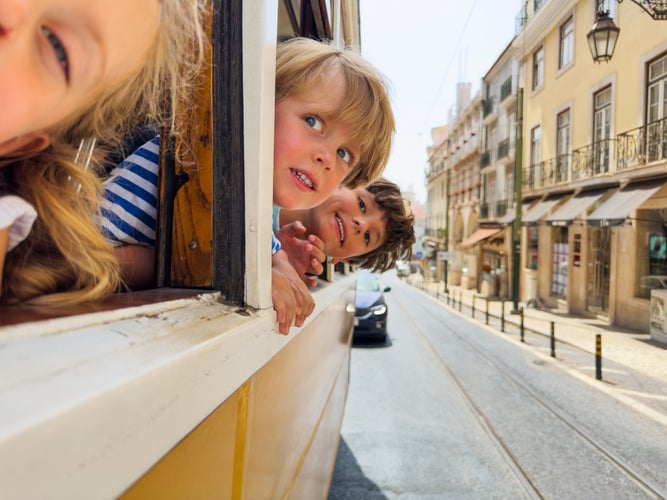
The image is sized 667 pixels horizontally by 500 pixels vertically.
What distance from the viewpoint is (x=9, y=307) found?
0.61 m

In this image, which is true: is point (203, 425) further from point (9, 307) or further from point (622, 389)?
point (622, 389)

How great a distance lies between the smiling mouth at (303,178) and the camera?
1511 mm

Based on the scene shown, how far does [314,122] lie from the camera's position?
5.00 ft

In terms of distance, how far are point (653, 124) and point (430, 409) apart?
9.93 m

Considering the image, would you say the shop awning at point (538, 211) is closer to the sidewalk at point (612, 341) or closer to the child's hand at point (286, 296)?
the sidewalk at point (612, 341)

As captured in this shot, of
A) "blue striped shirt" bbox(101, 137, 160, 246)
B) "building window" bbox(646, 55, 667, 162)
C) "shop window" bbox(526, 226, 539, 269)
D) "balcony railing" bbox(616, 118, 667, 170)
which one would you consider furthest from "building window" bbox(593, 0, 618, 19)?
"blue striped shirt" bbox(101, 137, 160, 246)

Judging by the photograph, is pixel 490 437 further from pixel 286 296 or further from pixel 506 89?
pixel 506 89

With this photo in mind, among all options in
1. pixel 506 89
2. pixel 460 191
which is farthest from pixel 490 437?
pixel 460 191

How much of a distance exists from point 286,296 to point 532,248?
21.9m

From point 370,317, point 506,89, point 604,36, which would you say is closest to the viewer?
point 604,36

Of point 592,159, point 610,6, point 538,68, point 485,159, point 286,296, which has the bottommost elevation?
point 286,296

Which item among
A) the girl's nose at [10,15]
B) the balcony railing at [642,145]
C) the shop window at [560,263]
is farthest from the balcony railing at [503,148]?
the girl's nose at [10,15]

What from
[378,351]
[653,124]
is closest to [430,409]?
[378,351]

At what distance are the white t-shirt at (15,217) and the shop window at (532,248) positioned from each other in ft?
72.0
